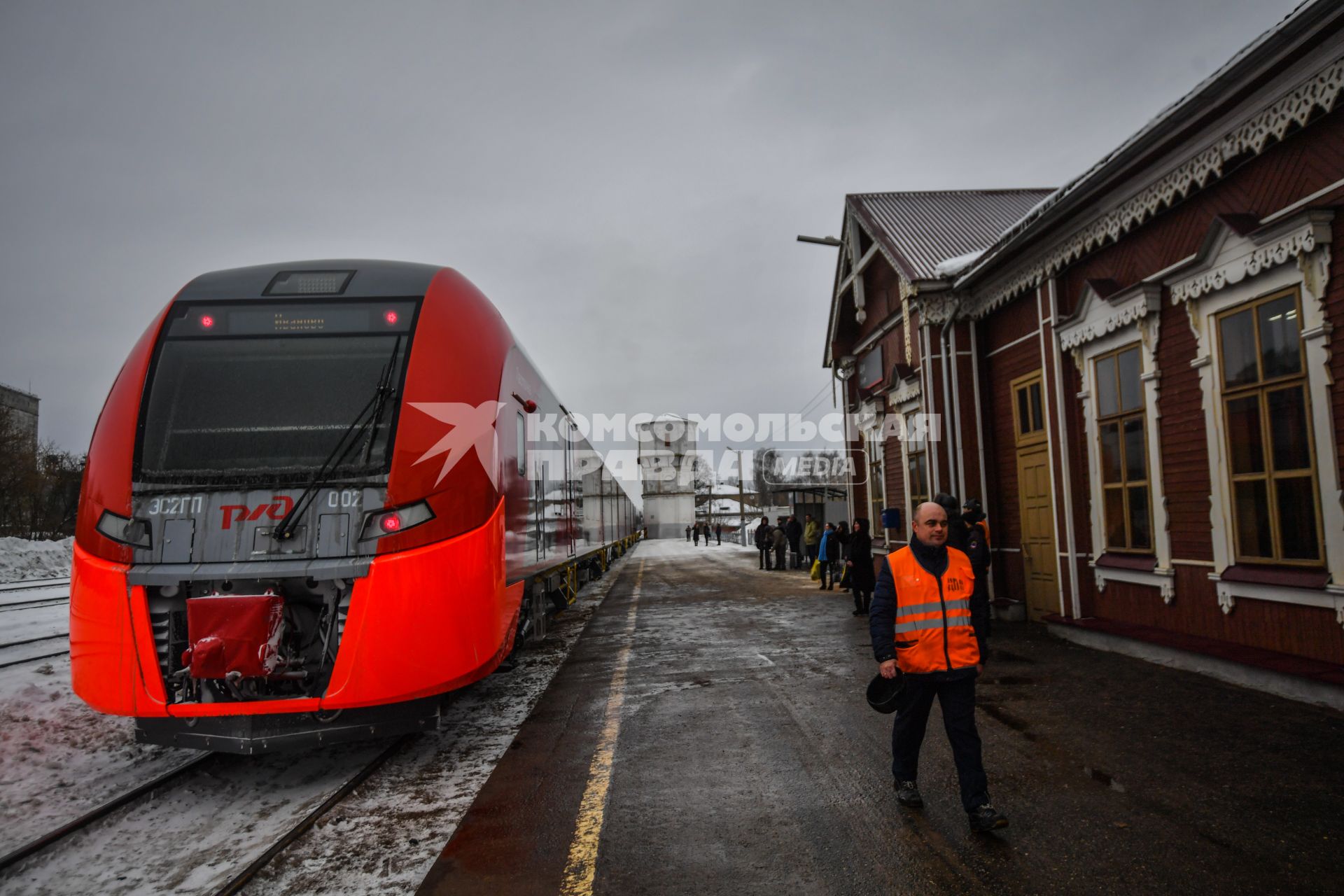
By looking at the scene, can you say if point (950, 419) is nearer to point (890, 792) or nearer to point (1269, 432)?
point (1269, 432)

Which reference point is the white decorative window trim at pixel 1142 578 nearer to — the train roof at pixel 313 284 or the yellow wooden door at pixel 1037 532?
the yellow wooden door at pixel 1037 532

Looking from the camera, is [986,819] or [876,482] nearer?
[986,819]

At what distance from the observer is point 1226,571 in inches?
278

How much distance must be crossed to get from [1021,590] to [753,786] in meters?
7.61

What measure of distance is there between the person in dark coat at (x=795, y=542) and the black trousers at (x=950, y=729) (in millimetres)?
19893

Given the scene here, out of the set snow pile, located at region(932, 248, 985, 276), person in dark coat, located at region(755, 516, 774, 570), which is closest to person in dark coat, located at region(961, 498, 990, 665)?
snow pile, located at region(932, 248, 985, 276)

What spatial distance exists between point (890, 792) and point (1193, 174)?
6.05m

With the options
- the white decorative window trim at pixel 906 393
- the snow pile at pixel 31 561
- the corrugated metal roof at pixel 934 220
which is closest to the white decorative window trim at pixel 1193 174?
the corrugated metal roof at pixel 934 220

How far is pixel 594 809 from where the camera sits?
4457mm

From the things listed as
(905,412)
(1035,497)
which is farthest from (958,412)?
(905,412)

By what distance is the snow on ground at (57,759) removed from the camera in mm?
4750

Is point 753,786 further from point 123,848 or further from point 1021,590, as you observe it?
point 1021,590


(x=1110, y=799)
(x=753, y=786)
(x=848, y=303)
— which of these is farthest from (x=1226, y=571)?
(x=848, y=303)

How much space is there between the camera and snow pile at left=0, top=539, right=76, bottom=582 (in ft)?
79.3
